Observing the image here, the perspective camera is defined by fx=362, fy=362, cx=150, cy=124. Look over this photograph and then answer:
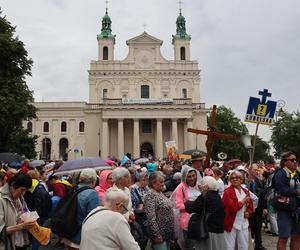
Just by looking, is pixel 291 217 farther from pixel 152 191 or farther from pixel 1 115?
pixel 1 115

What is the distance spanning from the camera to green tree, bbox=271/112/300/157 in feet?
130

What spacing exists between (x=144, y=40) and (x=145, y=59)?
290 cm

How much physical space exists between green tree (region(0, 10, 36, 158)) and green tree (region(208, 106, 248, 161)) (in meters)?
38.0

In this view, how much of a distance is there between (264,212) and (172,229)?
4105mm

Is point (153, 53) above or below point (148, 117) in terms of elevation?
above

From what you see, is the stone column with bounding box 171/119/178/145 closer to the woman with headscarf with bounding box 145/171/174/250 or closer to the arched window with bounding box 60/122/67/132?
the arched window with bounding box 60/122/67/132

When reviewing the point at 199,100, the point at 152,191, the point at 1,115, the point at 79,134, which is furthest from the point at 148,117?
the point at 152,191

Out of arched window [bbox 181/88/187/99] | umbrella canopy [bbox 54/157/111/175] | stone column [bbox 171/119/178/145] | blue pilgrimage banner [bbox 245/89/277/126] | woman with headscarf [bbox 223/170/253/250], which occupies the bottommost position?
woman with headscarf [bbox 223/170/253/250]

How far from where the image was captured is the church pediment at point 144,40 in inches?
2141

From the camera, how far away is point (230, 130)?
6494 centimetres

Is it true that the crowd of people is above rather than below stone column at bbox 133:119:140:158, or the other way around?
below

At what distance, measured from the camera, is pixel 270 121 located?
26.0 ft

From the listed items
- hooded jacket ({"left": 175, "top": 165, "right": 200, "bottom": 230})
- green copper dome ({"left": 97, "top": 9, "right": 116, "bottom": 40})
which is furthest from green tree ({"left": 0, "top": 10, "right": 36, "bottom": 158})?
green copper dome ({"left": 97, "top": 9, "right": 116, "bottom": 40})

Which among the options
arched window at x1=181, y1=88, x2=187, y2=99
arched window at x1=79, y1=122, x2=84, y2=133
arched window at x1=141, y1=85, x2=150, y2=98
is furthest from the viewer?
arched window at x1=79, y1=122, x2=84, y2=133
